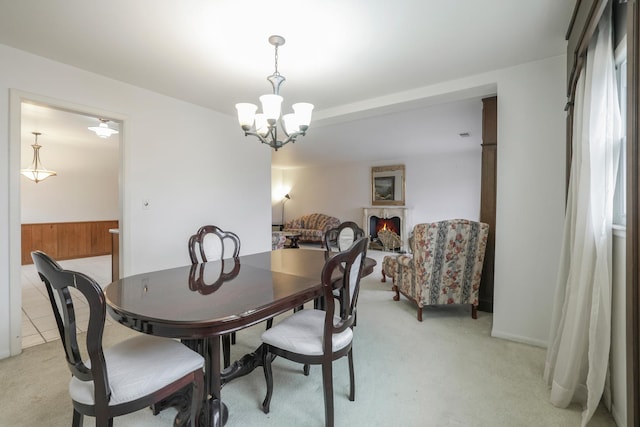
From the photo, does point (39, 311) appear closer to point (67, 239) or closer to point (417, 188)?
point (67, 239)

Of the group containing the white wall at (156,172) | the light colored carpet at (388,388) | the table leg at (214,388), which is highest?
the white wall at (156,172)

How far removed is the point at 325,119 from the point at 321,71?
3.54 feet

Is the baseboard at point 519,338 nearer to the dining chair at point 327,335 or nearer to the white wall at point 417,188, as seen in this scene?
the dining chair at point 327,335

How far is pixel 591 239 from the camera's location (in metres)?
1.58

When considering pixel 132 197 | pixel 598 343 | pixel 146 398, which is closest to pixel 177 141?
pixel 132 197

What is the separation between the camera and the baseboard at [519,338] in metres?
2.42

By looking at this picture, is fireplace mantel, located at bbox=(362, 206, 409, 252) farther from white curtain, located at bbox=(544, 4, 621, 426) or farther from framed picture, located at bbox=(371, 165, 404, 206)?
white curtain, located at bbox=(544, 4, 621, 426)

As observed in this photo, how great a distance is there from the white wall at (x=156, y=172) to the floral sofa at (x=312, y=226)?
150 inches

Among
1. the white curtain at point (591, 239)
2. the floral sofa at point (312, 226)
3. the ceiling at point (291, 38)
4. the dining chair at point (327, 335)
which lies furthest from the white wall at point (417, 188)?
the dining chair at point (327, 335)

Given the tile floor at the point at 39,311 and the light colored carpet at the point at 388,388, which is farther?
the tile floor at the point at 39,311

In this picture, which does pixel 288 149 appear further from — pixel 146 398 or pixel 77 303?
pixel 146 398

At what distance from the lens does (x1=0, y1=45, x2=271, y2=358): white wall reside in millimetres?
2264

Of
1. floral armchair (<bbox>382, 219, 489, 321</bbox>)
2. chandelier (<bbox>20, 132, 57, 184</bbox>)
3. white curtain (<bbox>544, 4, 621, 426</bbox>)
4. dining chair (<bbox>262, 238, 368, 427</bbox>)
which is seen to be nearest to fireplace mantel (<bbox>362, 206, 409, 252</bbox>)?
floral armchair (<bbox>382, 219, 489, 321</bbox>)

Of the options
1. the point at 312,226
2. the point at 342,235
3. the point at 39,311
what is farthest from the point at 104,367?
the point at 312,226
